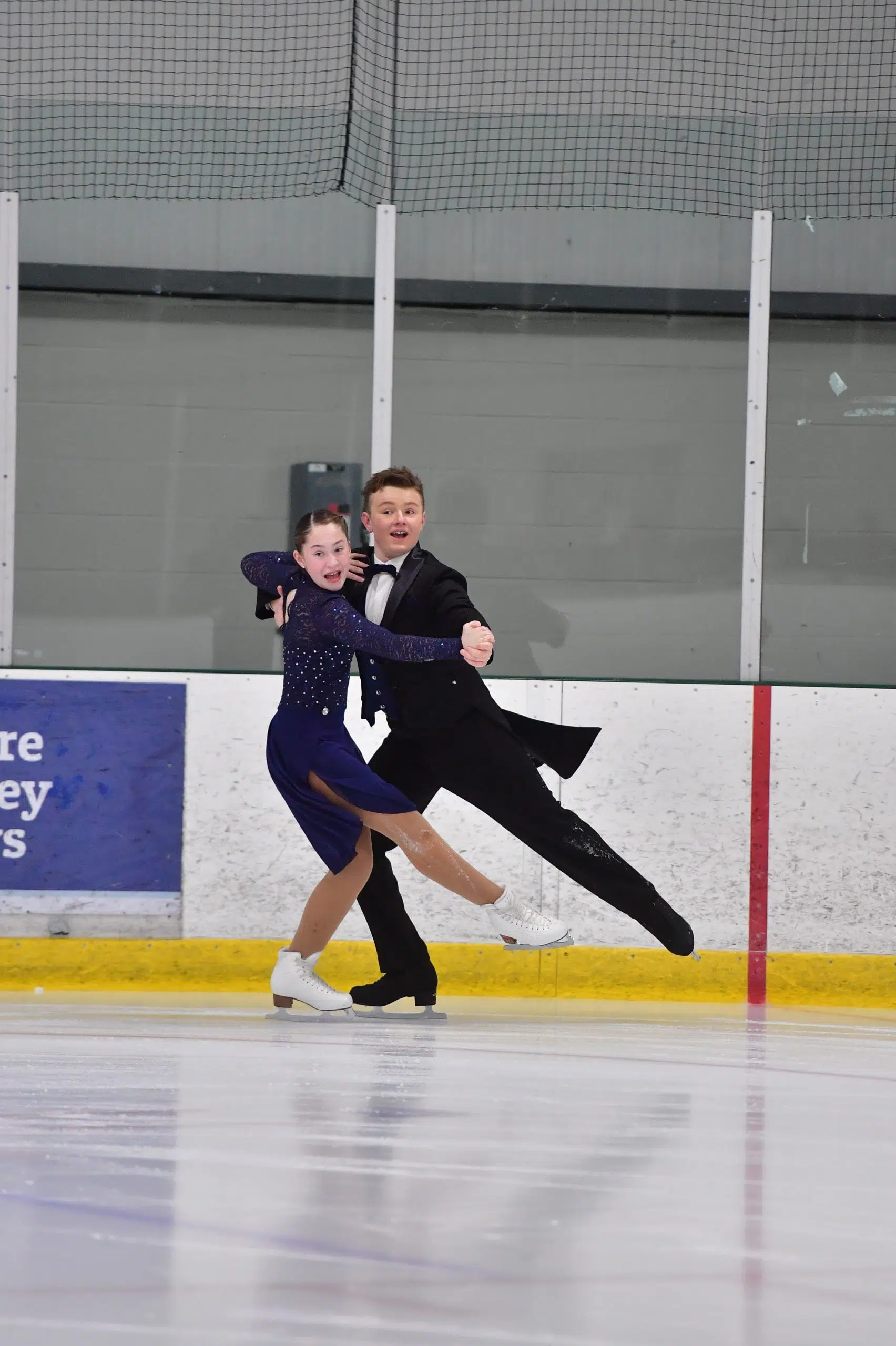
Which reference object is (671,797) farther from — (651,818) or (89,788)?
(89,788)

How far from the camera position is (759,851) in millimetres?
4973

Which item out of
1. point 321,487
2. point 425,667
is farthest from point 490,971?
point 321,487

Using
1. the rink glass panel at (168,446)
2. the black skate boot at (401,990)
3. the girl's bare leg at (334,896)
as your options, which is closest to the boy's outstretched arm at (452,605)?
the girl's bare leg at (334,896)

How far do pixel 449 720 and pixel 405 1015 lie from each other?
0.83m

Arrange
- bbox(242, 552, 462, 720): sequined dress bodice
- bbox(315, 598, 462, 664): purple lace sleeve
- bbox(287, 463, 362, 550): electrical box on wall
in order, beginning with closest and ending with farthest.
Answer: bbox(315, 598, 462, 664): purple lace sleeve < bbox(242, 552, 462, 720): sequined dress bodice < bbox(287, 463, 362, 550): electrical box on wall

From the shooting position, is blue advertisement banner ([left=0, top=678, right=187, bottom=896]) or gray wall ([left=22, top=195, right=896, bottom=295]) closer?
blue advertisement banner ([left=0, top=678, right=187, bottom=896])

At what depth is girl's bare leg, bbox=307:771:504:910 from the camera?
403 cm

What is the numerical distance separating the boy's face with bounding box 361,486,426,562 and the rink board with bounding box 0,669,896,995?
40.0 inches

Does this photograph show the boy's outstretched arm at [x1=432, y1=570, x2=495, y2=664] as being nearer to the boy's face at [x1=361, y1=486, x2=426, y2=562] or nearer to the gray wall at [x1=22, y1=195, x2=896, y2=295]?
the boy's face at [x1=361, y1=486, x2=426, y2=562]

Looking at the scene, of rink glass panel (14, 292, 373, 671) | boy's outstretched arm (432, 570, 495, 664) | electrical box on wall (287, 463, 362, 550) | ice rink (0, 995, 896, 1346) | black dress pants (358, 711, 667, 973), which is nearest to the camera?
ice rink (0, 995, 896, 1346)

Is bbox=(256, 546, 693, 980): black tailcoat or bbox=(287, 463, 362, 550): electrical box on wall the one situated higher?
bbox=(287, 463, 362, 550): electrical box on wall

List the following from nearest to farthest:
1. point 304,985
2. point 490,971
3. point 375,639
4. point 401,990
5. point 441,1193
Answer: point 441,1193
point 375,639
point 304,985
point 401,990
point 490,971

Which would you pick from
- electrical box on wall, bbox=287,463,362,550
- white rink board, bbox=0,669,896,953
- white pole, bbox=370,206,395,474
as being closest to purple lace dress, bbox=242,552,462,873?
white rink board, bbox=0,669,896,953

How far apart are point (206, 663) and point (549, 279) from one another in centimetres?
246
